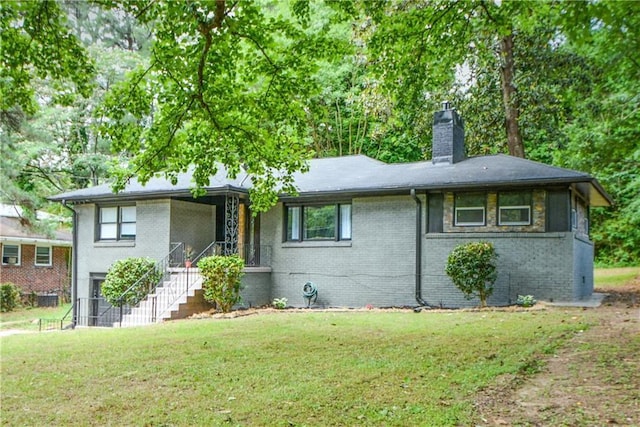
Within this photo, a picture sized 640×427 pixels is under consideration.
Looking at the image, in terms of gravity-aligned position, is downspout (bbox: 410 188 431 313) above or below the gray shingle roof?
below

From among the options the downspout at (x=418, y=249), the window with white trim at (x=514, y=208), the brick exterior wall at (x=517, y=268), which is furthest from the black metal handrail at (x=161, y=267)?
the window with white trim at (x=514, y=208)

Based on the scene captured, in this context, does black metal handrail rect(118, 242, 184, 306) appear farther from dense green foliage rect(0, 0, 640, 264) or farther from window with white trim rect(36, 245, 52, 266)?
window with white trim rect(36, 245, 52, 266)

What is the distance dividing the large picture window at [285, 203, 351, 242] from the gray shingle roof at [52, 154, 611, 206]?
732 millimetres

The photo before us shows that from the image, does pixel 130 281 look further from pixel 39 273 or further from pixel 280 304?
pixel 39 273

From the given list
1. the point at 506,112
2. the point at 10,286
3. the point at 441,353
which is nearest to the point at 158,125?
the point at 441,353

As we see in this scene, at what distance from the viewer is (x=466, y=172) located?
631 inches

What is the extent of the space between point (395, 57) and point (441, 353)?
19.4ft

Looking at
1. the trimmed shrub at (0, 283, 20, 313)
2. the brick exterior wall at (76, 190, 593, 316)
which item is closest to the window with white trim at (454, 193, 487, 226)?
the brick exterior wall at (76, 190, 593, 316)

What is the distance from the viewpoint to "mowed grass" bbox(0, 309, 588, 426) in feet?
18.6

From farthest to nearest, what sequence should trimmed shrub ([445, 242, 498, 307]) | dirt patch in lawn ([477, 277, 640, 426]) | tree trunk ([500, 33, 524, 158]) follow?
tree trunk ([500, 33, 524, 158]), trimmed shrub ([445, 242, 498, 307]), dirt patch in lawn ([477, 277, 640, 426])

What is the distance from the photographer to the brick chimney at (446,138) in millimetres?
17453

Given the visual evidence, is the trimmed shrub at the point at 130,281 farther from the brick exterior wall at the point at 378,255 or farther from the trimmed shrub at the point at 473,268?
the trimmed shrub at the point at 473,268

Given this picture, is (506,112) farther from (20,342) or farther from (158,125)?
(20,342)

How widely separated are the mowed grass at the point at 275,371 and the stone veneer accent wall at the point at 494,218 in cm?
373
